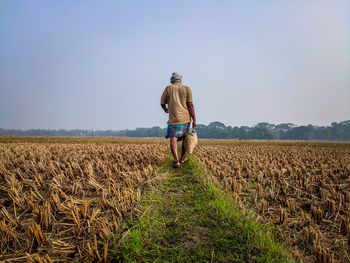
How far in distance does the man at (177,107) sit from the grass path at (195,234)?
251 cm

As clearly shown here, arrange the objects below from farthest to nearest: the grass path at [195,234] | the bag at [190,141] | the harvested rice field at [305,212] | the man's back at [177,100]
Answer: the bag at [190,141], the man's back at [177,100], the harvested rice field at [305,212], the grass path at [195,234]

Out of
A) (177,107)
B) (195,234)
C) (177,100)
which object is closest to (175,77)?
(177,100)

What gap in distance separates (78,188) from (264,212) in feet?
11.4

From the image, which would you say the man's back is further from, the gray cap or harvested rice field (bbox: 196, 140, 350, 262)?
harvested rice field (bbox: 196, 140, 350, 262)

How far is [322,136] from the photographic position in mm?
147750

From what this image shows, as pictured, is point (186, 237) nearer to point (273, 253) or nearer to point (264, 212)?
point (273, 253)

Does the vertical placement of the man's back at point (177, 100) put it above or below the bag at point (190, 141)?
above

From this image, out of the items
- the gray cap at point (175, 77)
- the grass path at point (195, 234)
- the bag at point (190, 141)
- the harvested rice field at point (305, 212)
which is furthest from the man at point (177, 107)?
the grass path at point (195, 234)

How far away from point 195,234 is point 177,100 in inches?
157

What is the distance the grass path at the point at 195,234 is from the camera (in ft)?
6.58

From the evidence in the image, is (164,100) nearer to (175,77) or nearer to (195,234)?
(175,77)

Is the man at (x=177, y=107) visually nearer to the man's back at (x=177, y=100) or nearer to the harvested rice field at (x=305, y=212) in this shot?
the man's back at (x=177, y=100)

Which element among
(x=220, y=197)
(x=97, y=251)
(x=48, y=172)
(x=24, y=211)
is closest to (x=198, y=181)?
(x=220, y=197)

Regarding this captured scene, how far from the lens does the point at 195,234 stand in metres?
2.42
